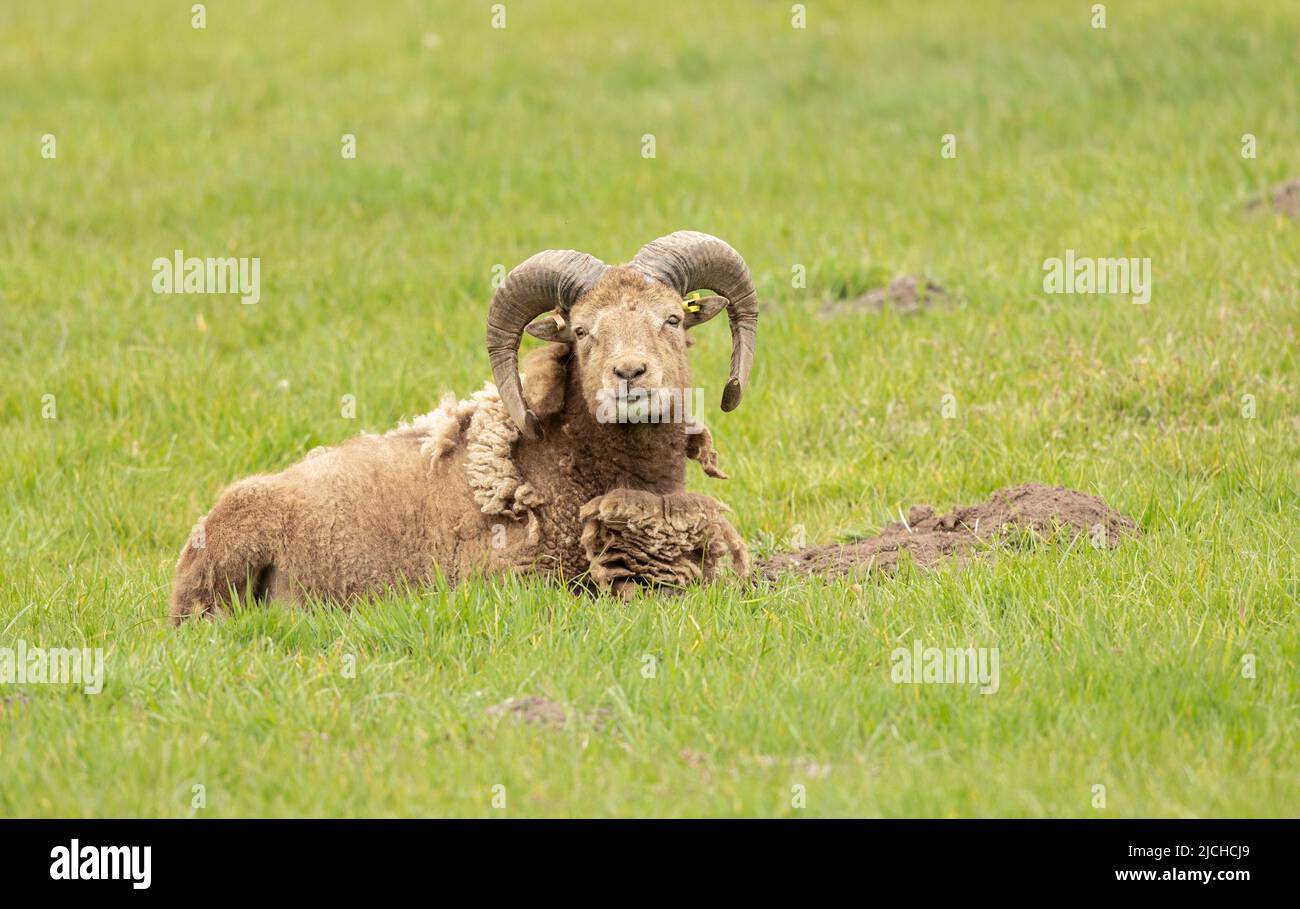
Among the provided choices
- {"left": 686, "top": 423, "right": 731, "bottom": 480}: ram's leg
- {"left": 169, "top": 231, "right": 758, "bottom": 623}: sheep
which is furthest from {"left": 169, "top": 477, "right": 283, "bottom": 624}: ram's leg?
{"left": 686, "top": 423, "right": 731, "bottom": 480}: ram's leg

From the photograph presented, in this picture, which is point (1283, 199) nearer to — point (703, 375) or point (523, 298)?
point (703, 375)

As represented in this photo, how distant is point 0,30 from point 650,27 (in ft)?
→ 28.3

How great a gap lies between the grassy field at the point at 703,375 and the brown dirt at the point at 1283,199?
0.27 meters

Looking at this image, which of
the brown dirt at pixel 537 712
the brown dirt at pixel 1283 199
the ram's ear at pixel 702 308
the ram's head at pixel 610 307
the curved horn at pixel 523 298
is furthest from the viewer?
the brown dirt at pixel 1283 199

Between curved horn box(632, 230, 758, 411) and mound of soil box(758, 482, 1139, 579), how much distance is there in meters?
1.05

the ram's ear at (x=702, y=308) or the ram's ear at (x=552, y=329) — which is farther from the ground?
the ram's ear at (x=702, y=308)

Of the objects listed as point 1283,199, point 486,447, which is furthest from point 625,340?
point 1283,199

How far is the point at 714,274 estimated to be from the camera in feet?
27.6

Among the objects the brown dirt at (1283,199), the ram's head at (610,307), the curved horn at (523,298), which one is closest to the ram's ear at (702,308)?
the ram's head at (610,307)

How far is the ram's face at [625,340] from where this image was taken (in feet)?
25.6

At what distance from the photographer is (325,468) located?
28.2 ft

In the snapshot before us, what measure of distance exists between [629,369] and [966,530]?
2419 mm

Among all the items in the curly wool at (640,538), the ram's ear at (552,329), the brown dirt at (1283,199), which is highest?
the brown dirt at (1283,199)

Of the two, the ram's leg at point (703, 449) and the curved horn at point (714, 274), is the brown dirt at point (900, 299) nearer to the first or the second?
the curved horn at point (714, 274)
